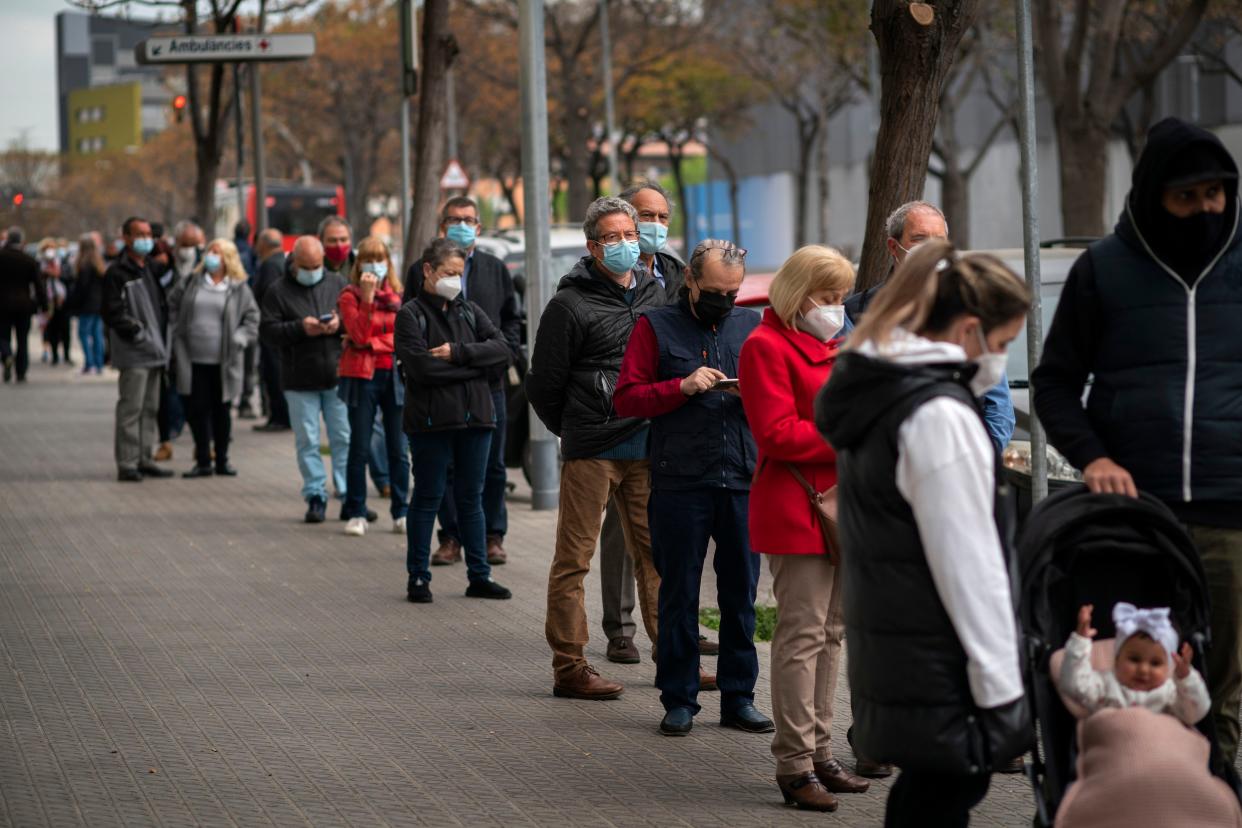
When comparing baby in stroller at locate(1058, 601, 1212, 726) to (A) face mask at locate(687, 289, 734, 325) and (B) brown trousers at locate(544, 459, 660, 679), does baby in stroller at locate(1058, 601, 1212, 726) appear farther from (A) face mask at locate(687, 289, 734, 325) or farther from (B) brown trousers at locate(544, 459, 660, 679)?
(B) brown trousers at locate(544, 459, 660, 679)

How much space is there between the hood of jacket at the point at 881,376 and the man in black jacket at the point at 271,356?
1293cm

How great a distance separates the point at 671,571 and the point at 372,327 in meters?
5.41

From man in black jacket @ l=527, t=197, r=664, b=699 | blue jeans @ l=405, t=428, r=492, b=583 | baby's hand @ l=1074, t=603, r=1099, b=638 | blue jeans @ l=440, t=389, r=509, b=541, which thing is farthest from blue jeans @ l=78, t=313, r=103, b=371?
baby's hand @ l=1074, t=603, r=1099, b=638

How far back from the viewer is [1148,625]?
4.52 metres

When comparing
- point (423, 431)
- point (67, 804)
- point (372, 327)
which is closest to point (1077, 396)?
point (67, 804)

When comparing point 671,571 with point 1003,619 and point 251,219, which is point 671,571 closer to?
point 1003,619

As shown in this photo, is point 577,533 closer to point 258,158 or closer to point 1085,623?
point 1085,623

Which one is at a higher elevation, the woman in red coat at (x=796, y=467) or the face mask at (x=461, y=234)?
the face mask at (x=461, y=234)

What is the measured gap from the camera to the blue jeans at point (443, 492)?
31.8 ft

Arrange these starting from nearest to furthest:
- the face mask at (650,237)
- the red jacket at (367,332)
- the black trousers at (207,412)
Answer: the face mask at (650,237) → the red jacket at (367,332) → the black trousers at (207,412)

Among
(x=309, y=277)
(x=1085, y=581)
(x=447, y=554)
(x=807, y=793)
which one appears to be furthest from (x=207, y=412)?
(x=1085, y=581)

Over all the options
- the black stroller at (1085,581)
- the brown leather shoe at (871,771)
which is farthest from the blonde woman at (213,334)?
the black stroller at (1085,581)

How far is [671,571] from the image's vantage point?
22.6 feet

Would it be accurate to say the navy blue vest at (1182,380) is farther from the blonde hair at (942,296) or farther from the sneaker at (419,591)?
the sneaker at (419,591)
